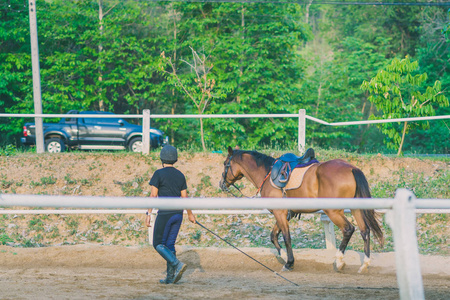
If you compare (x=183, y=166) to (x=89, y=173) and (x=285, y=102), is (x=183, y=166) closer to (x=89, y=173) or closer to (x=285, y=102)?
(x=89, y=173)

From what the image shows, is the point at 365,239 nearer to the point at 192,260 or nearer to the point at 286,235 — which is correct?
the point at 286,235

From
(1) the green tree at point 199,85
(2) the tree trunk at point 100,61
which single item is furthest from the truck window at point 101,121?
(2) the tree trunk at point 100,61

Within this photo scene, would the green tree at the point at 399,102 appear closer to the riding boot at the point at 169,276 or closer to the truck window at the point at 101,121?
the riding boot at the point at 169,276

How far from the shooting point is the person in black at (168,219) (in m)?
6.67

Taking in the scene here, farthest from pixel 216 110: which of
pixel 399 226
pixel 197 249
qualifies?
pixel 399 226

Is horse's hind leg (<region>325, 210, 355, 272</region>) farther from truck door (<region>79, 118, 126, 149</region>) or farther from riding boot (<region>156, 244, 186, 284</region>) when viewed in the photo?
truck door (<region>79, 118, 126, 149</region>)

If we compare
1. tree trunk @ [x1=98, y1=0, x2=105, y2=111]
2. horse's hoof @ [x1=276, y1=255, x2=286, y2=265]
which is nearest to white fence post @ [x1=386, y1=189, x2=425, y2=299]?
horse's hoof @ [x1=276, y1=255, x2=286, y2=265]

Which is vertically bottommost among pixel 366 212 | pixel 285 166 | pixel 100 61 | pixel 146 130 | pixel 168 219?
pixel 366 212

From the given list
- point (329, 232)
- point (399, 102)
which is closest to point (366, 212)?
point (329, 232)

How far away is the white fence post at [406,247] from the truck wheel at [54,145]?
1707 cm

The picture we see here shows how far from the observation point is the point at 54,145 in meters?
18.4

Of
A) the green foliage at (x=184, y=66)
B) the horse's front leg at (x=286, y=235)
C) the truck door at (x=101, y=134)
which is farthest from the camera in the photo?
the green foliage at (x=184, y=66)

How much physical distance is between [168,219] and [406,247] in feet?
14.9

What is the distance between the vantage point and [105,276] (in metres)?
7.21
